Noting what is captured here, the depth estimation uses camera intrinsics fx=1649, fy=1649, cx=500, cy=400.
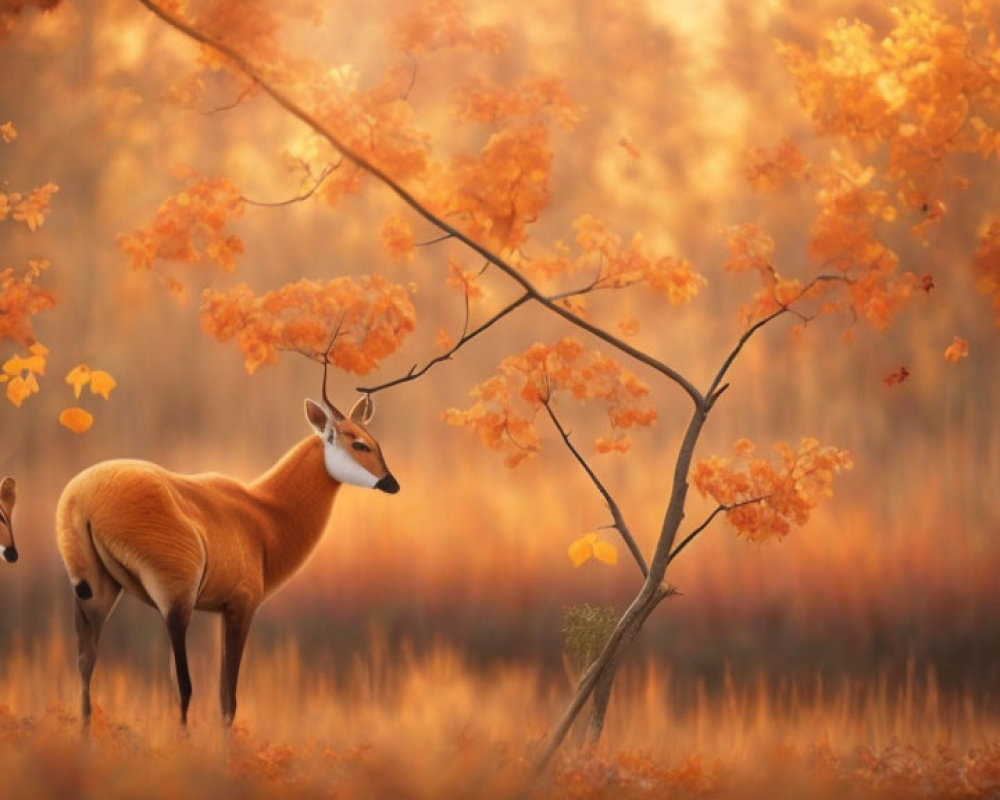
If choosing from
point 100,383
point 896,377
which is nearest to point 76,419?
point 100,383

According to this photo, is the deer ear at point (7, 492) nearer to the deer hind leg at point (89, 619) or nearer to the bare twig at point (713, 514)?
the deer hind leg at point (89, 619)

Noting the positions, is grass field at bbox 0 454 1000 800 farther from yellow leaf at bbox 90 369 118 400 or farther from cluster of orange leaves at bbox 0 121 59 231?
cluster of orange leaves at bbox 0 121 59 231

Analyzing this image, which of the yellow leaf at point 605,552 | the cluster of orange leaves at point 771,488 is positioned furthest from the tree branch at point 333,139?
the yellow leaf at point 605,552

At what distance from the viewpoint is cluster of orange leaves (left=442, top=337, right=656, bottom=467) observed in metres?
6.14

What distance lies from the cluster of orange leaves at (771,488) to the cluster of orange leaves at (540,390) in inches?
15.8

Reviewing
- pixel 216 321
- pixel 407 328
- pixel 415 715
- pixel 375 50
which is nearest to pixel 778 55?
pixel 375 50

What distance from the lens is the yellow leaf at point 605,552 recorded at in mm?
6340

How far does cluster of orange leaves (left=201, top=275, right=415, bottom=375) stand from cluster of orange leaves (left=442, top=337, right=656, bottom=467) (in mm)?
457

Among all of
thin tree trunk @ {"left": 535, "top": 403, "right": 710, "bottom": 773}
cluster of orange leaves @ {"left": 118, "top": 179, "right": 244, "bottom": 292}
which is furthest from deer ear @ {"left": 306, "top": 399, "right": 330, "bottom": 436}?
thin tree trunk @ {"left": 535, "top": 403, "right": 710, "bottom": 773}

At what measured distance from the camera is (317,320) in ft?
19.1

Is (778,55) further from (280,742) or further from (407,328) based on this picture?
(280,742)

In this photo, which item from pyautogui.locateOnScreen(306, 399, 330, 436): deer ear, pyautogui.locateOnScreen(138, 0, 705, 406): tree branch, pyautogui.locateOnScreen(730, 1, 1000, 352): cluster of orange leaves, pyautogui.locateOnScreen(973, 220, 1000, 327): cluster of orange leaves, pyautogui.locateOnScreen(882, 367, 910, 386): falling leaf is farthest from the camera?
pyautogui.locateOnScreen(882, 367, 910, 386): falling leaf

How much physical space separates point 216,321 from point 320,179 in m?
0.63

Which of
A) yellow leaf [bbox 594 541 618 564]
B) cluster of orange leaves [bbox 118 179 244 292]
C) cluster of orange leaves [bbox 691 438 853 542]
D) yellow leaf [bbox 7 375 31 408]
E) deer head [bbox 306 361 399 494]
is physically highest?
cluster of orange leaves [bbox 118 179 244 292]
